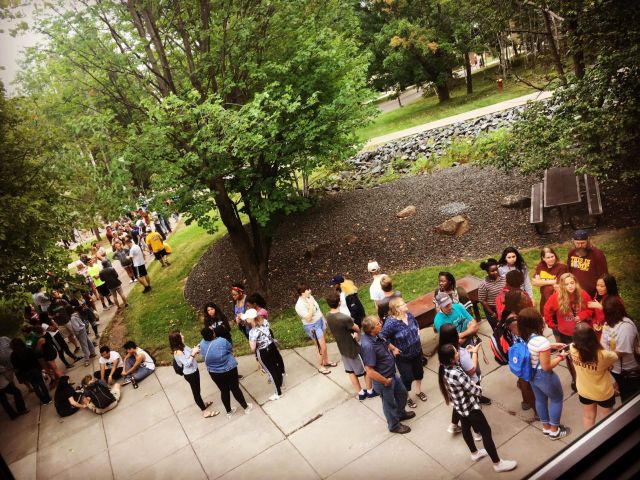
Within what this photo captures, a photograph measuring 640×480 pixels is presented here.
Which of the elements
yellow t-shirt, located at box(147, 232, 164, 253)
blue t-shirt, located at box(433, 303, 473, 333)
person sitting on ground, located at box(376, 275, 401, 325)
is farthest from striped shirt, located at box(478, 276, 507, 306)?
yellow t-shirt, located at box(147, 232, 164, 253)

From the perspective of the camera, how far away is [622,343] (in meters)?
4.00

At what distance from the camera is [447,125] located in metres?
22.6

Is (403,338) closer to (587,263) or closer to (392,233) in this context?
(587,263)

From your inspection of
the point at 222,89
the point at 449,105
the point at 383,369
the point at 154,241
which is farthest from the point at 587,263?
the point at 449,105

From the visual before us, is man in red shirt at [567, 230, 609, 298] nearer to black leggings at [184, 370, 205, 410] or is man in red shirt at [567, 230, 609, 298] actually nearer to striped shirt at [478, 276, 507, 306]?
striped shirt at [478, 276, 507, 306]

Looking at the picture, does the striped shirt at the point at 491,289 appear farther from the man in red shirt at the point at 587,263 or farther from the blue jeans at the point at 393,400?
the blue jeans at the point at 393,400

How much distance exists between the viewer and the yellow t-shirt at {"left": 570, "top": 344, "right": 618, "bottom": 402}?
3.80 m

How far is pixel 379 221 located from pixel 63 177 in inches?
334

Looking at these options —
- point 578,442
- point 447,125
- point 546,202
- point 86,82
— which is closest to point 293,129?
point 86,82

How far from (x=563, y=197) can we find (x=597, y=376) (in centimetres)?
679

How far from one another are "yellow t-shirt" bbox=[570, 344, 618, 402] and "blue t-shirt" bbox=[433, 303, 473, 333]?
1.49 meters

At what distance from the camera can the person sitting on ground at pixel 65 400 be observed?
24.5ft

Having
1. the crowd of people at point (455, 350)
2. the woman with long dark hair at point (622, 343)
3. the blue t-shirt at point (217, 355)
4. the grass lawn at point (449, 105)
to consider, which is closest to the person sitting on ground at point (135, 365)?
the crowd of people at point (455, 350)

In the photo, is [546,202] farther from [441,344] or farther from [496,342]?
[441,344]
